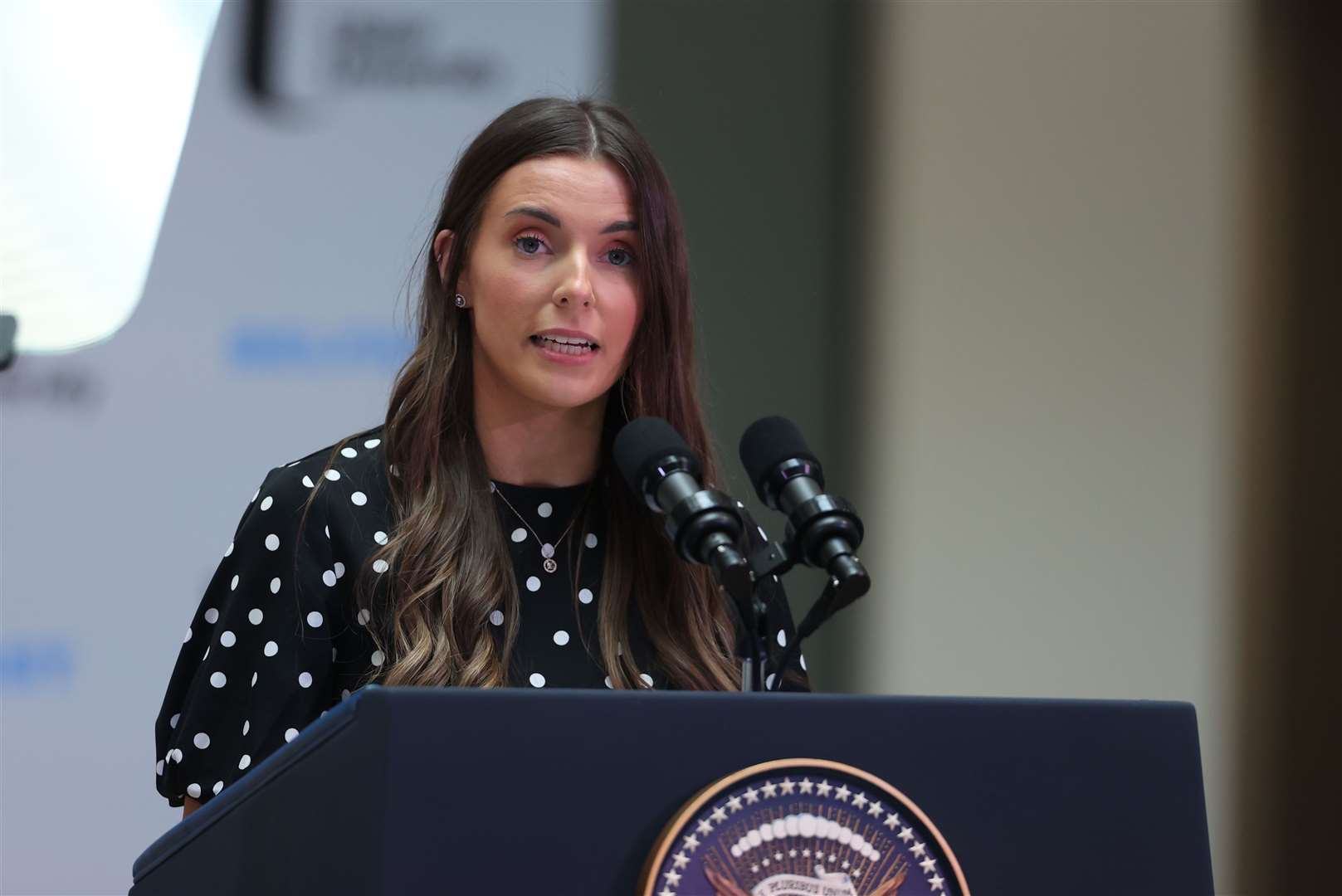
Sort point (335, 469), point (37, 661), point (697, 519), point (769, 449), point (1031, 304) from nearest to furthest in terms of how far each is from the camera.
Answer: point (697, 519) → point (769, 449) → point (335, 469) → point (37, 661) → point (1031, 304)

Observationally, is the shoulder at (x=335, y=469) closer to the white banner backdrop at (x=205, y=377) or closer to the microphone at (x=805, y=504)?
the microphone at (x=805, y=504)

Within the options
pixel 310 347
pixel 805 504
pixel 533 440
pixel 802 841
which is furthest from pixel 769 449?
pixel 310 347

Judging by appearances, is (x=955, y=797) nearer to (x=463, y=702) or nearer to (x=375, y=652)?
(x=463, y=702)

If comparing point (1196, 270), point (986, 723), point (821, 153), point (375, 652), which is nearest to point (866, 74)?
point (821, 153)

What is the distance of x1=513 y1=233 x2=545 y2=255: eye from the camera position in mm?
1649

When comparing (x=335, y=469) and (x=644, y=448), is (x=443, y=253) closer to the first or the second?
(x=335, y=469)

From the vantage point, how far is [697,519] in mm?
1066

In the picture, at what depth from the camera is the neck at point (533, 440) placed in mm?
1713

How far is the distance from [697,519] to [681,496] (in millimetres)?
32

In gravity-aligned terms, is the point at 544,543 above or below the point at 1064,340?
below

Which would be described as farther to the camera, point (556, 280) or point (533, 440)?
point (533, 440)

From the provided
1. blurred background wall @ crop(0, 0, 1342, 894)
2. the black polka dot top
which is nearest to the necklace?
the black polka dot top

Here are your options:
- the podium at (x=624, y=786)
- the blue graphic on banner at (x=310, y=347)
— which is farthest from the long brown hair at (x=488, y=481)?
the blue graphic on banner at (x=310, y=347)

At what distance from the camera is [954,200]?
3203mm
